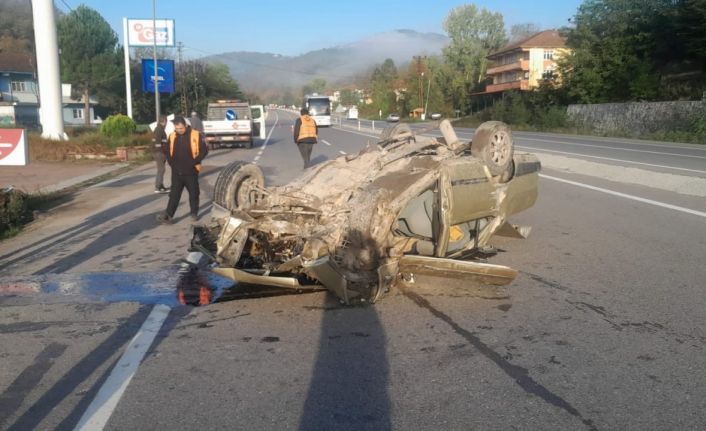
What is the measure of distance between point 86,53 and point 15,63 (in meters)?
12.8

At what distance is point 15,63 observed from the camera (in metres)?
67.1

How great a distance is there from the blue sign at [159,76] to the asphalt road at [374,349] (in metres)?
36.2

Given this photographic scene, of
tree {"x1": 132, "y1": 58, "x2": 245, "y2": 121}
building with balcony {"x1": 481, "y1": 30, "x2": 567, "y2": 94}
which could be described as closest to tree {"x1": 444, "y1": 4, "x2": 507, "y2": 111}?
building with balcony {"x1": 481, "y1": 30, "x2": 567, "y2": 94}

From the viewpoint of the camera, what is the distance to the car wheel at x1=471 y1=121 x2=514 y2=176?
6.96 metres

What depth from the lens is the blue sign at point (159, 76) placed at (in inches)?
1640

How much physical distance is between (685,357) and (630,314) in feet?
3.08

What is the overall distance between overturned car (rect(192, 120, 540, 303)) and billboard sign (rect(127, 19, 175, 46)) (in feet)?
136

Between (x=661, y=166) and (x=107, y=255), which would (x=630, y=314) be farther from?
(x=661, y=166)

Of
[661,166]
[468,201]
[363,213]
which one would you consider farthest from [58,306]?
[661,166]

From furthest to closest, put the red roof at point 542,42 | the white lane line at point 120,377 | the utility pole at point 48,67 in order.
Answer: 1. the red roof at point 542,42
2. the utility pole at point 48,67
3. the white lane line at point 120,377

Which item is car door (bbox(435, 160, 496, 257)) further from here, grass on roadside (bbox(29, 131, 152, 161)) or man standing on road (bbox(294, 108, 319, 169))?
grass on roadside (bbox(29, 131, 152, 161))

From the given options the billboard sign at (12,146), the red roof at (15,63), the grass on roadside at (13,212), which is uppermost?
the red roof at (15,63)

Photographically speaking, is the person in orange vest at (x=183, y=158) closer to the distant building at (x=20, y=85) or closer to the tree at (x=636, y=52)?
the tree at (x=636, y=52)

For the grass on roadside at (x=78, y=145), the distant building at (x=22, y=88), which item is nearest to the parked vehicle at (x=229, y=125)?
the grass on roadside at (x=78, y=145)
